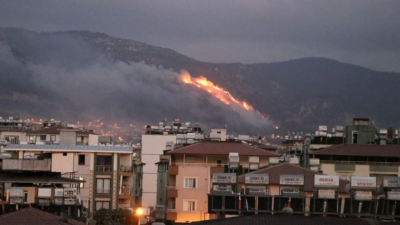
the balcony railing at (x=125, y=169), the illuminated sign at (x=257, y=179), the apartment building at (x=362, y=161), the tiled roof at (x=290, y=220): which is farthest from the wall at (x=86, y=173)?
the tiled roof at (x=290, y=220)

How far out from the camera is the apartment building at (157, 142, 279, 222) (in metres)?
86.7

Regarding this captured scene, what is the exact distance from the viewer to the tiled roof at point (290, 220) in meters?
46.7

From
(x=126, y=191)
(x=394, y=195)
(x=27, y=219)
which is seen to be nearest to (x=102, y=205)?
(x=126, y=191)

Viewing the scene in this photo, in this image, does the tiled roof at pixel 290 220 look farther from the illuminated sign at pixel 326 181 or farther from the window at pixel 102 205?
the window at pixel 102 205

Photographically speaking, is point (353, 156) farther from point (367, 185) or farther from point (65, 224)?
point (65, 224)

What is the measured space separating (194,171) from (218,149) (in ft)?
11.5

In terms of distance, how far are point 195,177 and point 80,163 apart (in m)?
10.3

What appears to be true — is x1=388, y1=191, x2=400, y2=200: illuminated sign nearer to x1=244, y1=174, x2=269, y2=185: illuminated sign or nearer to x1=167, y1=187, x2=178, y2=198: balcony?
x1=244, y1=174, x2=269, y2=185: illuminated sign

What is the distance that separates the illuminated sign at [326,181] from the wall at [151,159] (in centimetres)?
7871

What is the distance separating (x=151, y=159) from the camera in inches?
5595

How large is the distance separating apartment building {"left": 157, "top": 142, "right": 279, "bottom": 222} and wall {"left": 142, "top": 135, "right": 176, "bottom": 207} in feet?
140

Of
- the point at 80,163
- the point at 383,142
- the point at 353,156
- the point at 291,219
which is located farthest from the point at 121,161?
the point at 291,219

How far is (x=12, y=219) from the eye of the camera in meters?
44.4

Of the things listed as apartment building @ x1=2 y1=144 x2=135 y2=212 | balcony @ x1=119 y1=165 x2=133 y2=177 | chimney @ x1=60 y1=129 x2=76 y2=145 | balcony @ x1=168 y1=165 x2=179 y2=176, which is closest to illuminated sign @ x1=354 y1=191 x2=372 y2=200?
apartment building @ x1=2 y1=144 x2=135 y2=212
